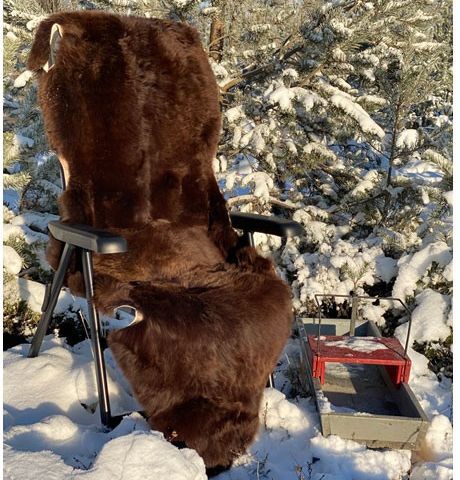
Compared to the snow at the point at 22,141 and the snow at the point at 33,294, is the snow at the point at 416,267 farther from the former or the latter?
the snow at the point at 22,141

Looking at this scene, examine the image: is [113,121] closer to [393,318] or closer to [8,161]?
[8,161]

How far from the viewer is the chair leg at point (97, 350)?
1761mm

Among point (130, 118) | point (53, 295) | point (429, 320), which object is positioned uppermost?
point (130, 118)

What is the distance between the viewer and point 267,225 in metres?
Result: 2.21

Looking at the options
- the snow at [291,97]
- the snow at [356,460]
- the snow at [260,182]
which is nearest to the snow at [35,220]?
the snow at [260,182]

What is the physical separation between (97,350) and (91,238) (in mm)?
464

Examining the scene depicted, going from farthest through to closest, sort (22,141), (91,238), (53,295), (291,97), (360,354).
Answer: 1. (291,97)
2. (22,141)
3. (360,354)
4. (53,295)
5. (91,238)

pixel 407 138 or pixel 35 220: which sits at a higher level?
pixel 407 138

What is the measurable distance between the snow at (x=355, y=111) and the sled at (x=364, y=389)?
127 centimetres

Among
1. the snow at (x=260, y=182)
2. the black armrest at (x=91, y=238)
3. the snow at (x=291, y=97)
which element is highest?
the snow at (x=291, y=97)

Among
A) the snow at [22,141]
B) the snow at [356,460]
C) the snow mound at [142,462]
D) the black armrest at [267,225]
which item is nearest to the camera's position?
the snow mound at [142,462]

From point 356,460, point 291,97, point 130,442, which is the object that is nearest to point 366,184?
point 291,97

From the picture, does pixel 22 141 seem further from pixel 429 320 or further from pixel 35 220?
pixel 429 320

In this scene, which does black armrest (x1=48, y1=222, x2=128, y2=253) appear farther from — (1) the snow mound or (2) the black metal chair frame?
(1) the snow mound
